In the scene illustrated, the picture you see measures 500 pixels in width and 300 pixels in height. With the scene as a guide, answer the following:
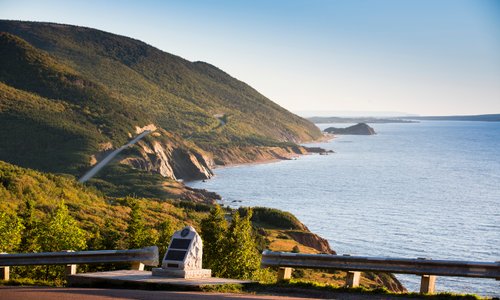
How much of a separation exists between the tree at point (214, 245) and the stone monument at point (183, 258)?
53.6ft

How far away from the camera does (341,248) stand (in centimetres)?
8306

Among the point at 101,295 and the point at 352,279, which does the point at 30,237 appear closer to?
the point at 101,295

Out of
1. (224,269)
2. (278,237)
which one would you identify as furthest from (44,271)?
(278,237)

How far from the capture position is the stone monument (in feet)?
60.7

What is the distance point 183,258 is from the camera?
1859 cm

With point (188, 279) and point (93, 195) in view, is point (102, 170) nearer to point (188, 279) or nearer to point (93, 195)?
point (93, 195)

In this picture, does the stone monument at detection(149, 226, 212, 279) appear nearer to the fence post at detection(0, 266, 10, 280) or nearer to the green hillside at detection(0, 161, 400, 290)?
the fence post at detection(0, 266, 10, 280)

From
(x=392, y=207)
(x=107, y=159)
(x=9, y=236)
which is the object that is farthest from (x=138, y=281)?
(x=107, y=159)

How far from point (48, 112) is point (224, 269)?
122 metres

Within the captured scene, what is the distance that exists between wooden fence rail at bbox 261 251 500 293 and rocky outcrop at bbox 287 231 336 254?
6089 cm

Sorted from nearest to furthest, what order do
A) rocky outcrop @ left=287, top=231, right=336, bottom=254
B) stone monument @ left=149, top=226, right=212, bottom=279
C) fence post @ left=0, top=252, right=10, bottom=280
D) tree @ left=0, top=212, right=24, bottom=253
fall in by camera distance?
stone monument @ left=149, top=226, right=212, bottom=279, fence post @ left=0, top=252, right=10, bottom=280, tree @ left=0, top=212, right=24, bottom=253, rocky outcrop @ left=287, top=231, right=336, bottom=254

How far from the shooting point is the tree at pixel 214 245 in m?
36.7

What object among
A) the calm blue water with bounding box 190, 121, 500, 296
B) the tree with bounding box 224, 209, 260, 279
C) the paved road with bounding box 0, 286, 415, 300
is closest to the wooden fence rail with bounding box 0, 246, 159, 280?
the paved road with bounding box 0, 286, 415, 300

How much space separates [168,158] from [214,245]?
425ft
